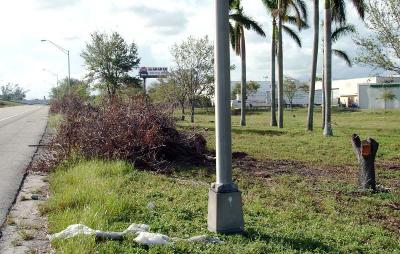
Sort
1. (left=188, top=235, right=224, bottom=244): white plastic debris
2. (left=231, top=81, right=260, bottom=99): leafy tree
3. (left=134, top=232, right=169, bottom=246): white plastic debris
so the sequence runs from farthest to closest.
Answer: (left=231, top=81, right=260, bottom=99): leafy tree < (left=188, top=235, right=224, bottom=244): white plastic debris < (left=134, top=232, right=169, bottom=246): white plastic debris

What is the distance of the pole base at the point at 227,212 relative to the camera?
19.4ft

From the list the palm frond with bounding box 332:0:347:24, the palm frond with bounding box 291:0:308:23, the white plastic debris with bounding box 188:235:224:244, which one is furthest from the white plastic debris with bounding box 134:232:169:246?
the palm frond with bounding box 291:0:308:23

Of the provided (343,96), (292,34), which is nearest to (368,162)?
(292,34)

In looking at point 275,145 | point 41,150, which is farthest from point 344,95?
point 41,150

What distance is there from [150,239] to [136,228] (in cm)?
48

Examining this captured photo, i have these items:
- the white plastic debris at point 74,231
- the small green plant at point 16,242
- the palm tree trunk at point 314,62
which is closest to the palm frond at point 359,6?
the palm tree trunk at point 314,62

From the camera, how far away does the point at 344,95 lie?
11088 cm

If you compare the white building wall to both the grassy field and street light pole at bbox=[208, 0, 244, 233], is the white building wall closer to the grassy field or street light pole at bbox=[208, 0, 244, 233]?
the grassy field

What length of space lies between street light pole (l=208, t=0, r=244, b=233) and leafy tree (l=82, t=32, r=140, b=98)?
1404 inches

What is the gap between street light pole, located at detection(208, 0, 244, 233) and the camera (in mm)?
5906

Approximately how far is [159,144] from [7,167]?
3821mm

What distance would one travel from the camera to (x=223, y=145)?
597 cm

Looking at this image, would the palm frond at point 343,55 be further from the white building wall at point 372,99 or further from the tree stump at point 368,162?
the white building wall at point 372,99

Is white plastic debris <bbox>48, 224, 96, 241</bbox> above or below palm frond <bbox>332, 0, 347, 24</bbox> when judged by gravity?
below
